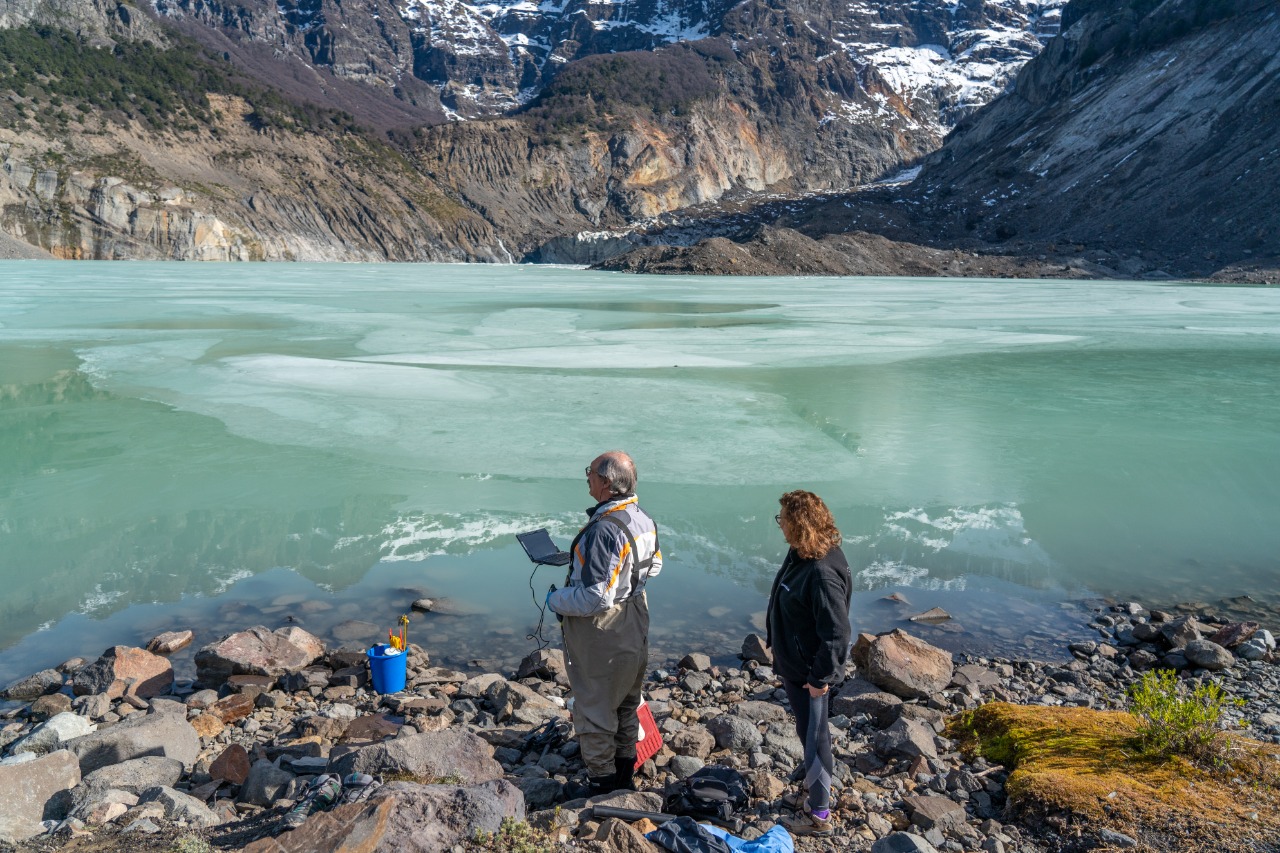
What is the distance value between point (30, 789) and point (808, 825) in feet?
10.8

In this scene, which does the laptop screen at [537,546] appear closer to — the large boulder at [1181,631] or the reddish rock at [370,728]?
the reddish rock at [370,728]

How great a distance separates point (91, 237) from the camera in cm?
7931

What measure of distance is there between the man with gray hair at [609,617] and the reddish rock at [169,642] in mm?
3346

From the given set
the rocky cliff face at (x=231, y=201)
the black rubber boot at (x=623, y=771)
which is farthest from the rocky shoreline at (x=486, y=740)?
the rocky cliff face at (x=231, y=201)

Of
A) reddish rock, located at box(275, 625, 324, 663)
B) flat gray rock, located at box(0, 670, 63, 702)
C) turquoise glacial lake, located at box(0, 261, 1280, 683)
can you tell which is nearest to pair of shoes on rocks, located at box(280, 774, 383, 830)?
reddish rock, located at box(275, 625, 324, 663)

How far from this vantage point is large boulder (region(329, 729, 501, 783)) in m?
3.85

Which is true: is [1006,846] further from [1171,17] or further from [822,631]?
[1171,17]

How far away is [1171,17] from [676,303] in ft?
250

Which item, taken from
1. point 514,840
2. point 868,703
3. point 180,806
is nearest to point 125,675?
point 180,806

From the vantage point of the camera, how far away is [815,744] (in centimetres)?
400

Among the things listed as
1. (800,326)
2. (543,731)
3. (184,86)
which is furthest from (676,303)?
(184,86)

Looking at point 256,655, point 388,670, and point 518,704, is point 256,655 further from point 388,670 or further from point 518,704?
point 518,704

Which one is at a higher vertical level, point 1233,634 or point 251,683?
point 1233,634

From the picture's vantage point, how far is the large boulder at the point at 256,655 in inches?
217
